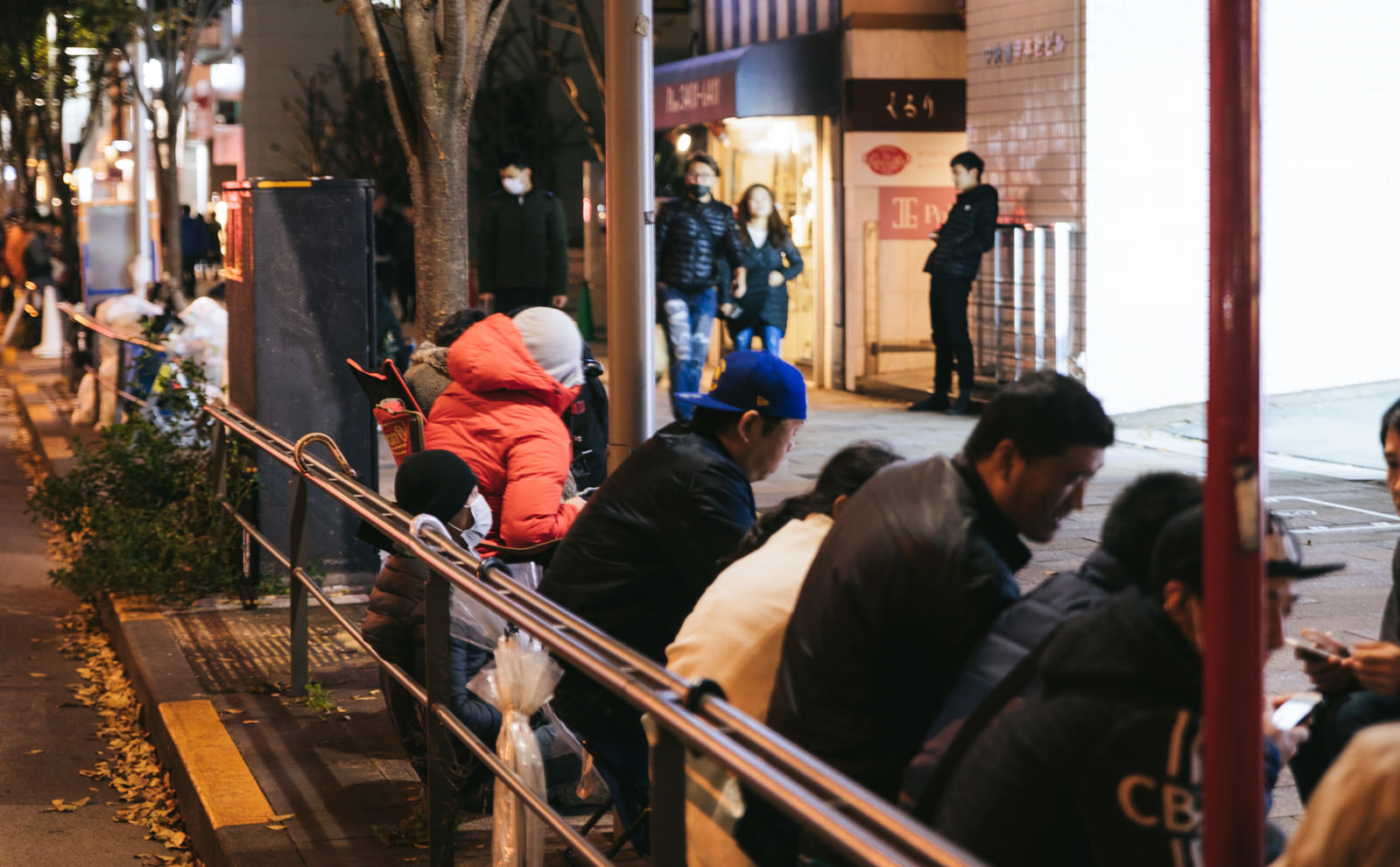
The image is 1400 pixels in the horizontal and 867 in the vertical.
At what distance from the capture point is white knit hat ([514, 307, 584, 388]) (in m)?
6.13

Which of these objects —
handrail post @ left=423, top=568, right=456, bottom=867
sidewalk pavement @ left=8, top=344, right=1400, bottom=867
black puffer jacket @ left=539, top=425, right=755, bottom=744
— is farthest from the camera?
sidewalk pavement @ left=8, top=344, right=1400, bottom=867

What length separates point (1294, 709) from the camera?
3.53 metres

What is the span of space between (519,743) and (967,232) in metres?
10.8

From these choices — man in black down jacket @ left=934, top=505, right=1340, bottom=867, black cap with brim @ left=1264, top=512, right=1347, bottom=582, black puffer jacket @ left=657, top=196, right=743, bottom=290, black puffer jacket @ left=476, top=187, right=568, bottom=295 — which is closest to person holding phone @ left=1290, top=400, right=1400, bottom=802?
black cap with brim @ left=1264, top=512, right=1347, bottom=582

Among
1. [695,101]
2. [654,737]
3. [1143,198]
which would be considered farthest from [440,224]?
[695,101]

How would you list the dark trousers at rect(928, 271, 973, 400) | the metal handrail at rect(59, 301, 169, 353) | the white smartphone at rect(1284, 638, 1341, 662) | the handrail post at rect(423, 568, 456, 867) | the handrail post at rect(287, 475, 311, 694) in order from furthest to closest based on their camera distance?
the dark trousers at rect(928, 271, 973, 400) < the metal handrail at rect(59, 301, 169, 353) < the handrail post at rect(287, 475, 311, 694) < the handrail post at rect(423, 568, 456, 867) < the white smartphone at rect(1284, 638, 1341, 662)

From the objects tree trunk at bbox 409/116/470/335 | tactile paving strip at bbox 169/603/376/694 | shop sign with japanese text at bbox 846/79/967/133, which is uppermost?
shop sign with japanese text at bbox 846/79/967/133

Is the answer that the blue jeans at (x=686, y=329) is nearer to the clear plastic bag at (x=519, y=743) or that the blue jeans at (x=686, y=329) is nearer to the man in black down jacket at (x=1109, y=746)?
the clear plastic bag at (x=519, y=743)

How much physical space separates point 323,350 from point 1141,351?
7.82 metres

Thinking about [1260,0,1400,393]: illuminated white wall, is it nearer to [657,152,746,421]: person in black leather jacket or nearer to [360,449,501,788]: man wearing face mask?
[657,152,746,421]: person in black leather jacket

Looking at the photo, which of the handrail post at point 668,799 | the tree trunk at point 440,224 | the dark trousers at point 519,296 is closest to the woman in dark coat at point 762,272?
the dark trousers at point 519,296

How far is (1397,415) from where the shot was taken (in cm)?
420

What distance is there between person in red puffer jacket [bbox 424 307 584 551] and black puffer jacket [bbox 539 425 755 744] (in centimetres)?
124

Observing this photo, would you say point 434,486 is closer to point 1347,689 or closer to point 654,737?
point 654,737
